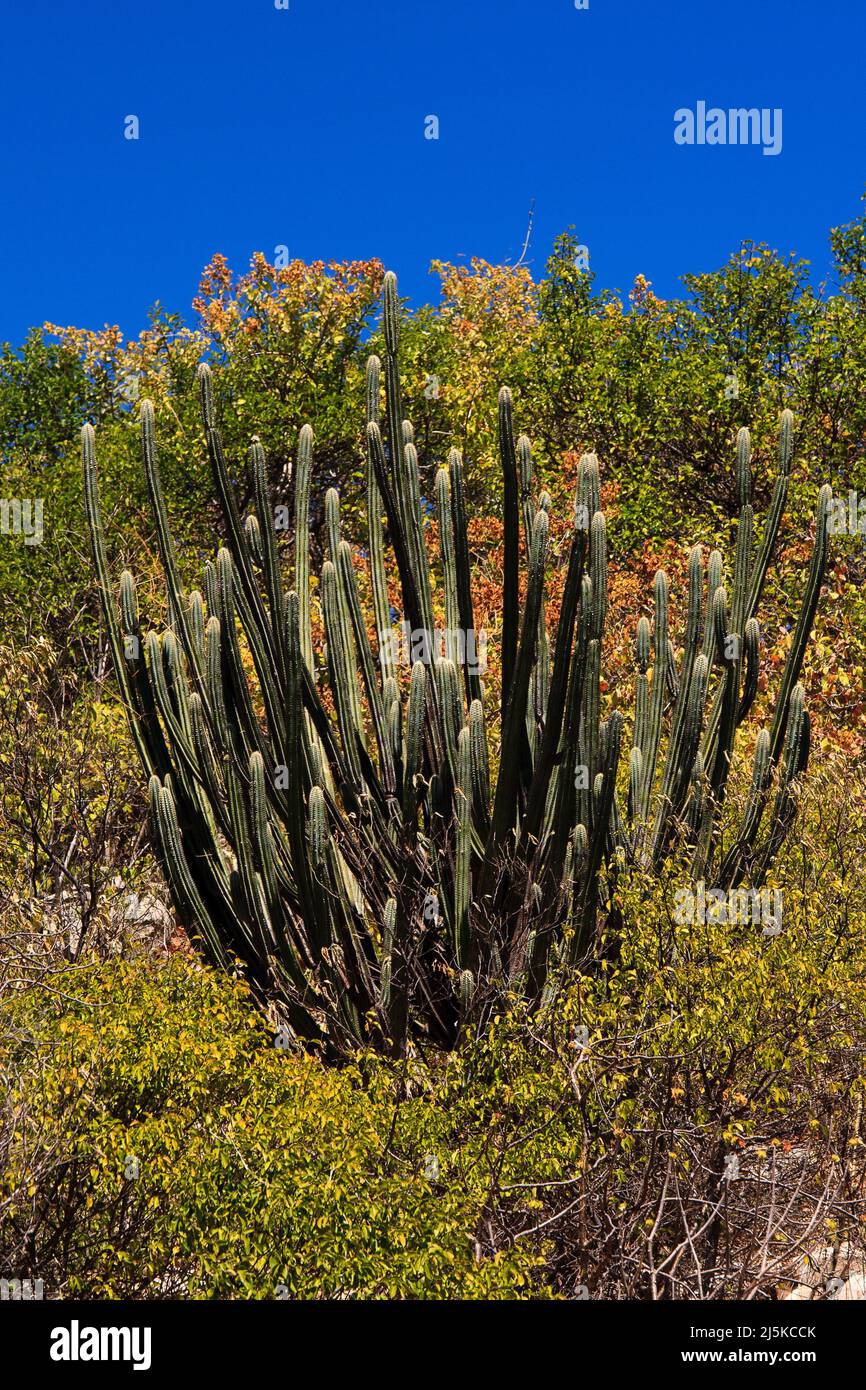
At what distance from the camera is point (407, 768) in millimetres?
7949

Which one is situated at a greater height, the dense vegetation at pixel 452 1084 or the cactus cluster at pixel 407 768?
the cactus cluster at pixel 407 768

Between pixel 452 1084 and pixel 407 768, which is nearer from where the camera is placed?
pixel 452 1084

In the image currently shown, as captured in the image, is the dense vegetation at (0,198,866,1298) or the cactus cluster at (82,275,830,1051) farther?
the cactus cluster at (82,275,830,1051)

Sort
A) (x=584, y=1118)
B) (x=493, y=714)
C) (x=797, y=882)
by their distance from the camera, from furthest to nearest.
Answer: (x=493, y=714)
(x=797, y=882)
(x=584, y=1118)

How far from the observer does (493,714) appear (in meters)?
11.2

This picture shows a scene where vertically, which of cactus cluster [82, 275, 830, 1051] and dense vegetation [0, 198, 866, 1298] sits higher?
cactus cluster [82, 275, 830, 1051]

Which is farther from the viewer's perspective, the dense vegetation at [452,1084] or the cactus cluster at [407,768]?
the cactus cluster at [407,768]

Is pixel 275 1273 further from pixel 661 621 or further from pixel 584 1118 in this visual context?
pixel 661 621

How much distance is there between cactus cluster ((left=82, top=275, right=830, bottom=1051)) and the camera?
762 cm

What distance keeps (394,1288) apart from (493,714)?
240 inches

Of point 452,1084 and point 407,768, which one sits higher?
point 407,768

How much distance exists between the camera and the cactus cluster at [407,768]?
762cm
